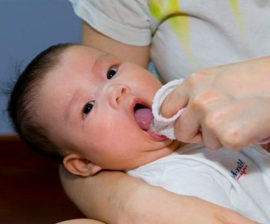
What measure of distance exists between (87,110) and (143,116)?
4.0 inches

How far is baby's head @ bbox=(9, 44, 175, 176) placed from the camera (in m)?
0.93

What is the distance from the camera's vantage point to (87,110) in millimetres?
959

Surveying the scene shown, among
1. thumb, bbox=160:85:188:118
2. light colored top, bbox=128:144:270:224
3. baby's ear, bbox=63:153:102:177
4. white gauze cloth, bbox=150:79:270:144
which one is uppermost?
thumb, bbox=160:85:188:118

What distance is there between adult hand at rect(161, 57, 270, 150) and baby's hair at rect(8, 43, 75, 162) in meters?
0.34

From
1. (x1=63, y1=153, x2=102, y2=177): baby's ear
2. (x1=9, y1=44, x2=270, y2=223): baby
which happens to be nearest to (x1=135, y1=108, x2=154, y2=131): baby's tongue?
(x1=9, y1=44, x2=270, y2=223): baby

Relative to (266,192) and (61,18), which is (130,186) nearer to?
(266,192)

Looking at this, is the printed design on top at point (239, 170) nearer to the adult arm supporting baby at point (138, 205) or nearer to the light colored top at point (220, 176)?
the light colored top at point (220, 176)

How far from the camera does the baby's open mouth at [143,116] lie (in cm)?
94

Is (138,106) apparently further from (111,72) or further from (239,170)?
(239,170)

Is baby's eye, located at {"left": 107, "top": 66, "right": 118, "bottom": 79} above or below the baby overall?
above

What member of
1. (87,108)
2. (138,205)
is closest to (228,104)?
(138,205)

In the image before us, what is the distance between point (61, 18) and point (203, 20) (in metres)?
0.81

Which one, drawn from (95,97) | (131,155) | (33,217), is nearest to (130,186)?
(131,155)

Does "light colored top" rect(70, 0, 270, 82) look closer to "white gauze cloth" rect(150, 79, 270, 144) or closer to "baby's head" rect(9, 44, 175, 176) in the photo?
"baby's head" rect(9, 44, 175, 176)
